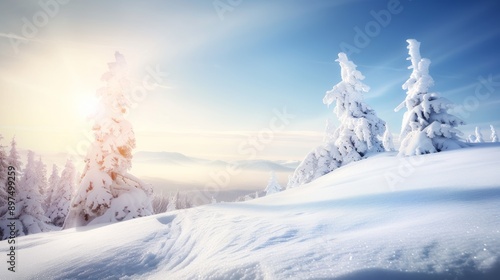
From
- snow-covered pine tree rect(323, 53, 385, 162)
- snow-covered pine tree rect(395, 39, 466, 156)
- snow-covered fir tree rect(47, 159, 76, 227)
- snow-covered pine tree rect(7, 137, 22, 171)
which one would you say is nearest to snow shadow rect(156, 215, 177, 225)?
snow-covered pine tree rect(395, 39, 466, 156)

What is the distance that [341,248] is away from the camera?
9.02 ft

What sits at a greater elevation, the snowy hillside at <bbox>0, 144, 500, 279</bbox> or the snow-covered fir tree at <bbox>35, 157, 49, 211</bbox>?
the snow-covered fir tree at <bbox>35, 157, 49, 211</bbox>

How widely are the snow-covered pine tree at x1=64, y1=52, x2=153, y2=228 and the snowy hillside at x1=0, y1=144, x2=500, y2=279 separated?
893cm

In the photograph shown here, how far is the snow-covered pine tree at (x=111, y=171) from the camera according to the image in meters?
14.8

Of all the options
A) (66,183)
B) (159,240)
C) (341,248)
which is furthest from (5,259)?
(66,183)

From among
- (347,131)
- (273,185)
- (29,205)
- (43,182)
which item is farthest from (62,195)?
(347,131)

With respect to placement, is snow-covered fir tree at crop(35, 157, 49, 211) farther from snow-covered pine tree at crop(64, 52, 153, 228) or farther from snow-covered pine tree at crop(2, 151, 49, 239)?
snow-covered pine tree at crop(64, 52, 153, 228)

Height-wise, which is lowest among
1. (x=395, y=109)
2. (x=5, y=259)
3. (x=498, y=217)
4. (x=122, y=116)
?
(x=5, y=259)

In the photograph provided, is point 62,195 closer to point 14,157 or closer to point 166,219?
point 14,157

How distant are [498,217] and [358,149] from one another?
21.1 m

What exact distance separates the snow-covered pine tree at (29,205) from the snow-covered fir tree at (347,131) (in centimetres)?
2967

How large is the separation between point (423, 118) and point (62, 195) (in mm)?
45613

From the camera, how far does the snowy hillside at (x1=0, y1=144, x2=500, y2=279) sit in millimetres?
2252

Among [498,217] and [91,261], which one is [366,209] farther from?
[91,261]
